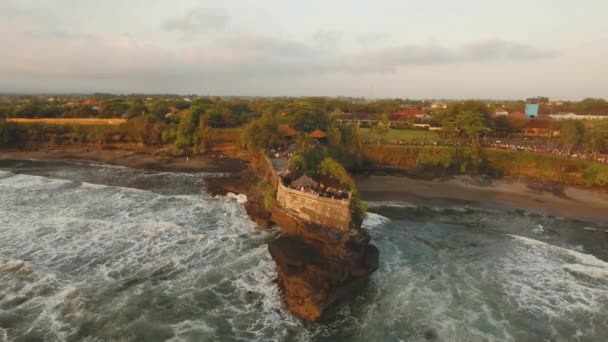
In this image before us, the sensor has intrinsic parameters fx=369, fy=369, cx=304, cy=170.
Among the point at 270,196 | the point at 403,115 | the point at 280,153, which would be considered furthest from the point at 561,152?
the point at 270,196

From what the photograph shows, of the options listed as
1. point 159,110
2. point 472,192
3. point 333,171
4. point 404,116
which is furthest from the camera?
point 404,116

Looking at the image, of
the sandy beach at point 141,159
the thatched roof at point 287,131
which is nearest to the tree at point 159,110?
the sandy beach at point 141,159

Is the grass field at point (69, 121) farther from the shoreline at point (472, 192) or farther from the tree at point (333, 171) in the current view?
the tree at point (333, 171)

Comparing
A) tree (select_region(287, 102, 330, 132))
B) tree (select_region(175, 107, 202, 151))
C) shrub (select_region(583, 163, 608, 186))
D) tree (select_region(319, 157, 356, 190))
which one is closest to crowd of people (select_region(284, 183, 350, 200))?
tree (select_region(319, 157, 356, 190))

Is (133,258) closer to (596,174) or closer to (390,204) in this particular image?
(390,204)

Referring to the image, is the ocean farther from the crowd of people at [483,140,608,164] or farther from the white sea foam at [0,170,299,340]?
the crowd of people at [483,140,608,164]

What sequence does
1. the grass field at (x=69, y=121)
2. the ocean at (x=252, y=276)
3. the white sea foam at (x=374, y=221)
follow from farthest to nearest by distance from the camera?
the grass field at (x=69, y=121) → the white sea foam at (x=374, y=221) → the ocean at (x=252, y=276)
